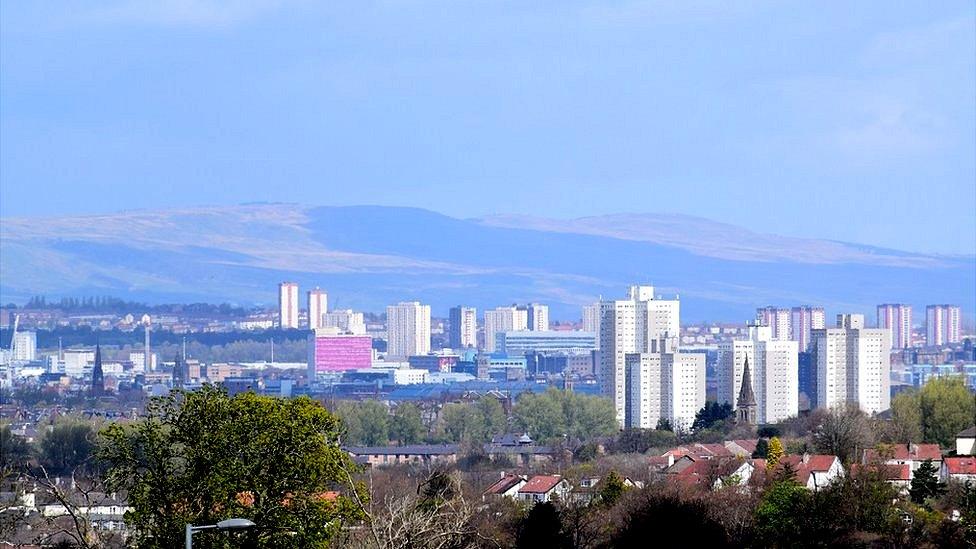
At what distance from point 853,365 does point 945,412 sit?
55.8 metres

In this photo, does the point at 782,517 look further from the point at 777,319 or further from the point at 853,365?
the point at 777,319

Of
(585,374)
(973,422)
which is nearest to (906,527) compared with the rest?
(973,422)

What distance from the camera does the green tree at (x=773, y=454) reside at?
144 feet

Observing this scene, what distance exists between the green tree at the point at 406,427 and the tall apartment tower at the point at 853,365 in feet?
95.6

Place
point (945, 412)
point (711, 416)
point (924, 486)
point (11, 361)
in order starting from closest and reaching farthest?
point (924, 486), point (945, 412), point (711, 416), point (11, 361)

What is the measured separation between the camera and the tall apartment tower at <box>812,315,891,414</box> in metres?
111

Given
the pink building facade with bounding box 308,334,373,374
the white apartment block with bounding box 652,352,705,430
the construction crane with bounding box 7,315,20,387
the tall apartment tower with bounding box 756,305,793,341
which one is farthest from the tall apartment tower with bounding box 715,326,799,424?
the pink building facade with bounding box 308,334,373,374

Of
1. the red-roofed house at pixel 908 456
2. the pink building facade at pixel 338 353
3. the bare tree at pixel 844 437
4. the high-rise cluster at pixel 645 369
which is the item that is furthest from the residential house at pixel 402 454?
the pink building facade at pixel 338 353

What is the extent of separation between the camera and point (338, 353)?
621 ft

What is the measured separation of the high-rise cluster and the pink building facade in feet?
204

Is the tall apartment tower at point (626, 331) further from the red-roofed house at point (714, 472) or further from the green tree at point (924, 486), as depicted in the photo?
the green tree at point (924, 486)

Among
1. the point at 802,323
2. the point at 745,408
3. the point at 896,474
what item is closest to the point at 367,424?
the point at 745,408

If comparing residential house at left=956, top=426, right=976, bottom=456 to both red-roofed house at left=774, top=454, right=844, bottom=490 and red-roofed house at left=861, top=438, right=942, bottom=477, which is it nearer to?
red-roofed house at left=861, top=438, right=942, bottom=477

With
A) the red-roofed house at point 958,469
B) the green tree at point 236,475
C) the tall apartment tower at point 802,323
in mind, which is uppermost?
the tall apartment tower at point 802,323
